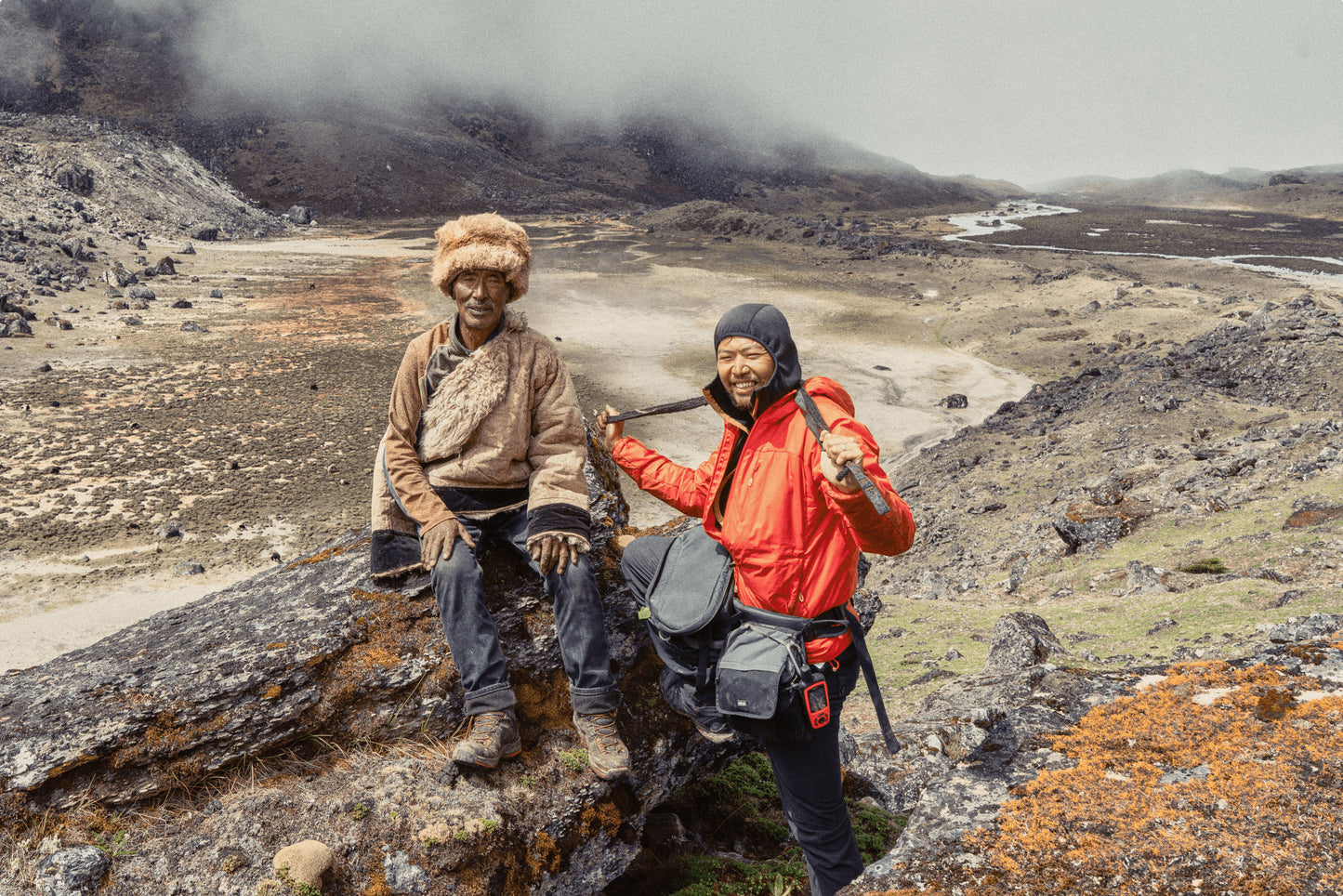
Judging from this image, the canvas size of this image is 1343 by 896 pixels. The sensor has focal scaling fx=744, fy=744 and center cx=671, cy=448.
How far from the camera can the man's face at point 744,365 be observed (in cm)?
284

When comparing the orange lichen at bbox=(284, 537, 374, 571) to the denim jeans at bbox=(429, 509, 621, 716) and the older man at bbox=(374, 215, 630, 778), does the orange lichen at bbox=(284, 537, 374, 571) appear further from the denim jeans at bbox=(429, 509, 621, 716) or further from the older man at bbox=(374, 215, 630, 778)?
the denim jeans at bbox=(429, 509, 621, 716)

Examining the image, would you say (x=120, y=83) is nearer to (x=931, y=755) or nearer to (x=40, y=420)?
(x=40, y=420)

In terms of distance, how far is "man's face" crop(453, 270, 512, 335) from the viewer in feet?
11.4

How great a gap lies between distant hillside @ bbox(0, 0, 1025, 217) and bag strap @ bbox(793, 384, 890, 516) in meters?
72.5

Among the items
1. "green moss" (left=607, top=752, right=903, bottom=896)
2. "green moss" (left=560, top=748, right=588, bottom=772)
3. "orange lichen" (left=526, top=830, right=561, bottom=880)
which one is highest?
"green moss" (left=560, top=748, right=588, bottom=772)

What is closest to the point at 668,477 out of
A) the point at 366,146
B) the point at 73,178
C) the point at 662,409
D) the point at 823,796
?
the point at 662,409

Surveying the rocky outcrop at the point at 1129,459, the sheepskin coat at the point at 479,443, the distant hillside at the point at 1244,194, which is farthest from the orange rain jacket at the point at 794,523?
the distant hillside at the point at 1244,194

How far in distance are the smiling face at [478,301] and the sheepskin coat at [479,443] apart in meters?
0.07

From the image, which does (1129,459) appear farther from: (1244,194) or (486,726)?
(1244,194)

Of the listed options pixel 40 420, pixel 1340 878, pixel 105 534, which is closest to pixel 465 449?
pixel 1340 878

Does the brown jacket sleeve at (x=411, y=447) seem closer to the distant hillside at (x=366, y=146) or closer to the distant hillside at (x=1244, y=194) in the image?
the distant hillside at (x=366, y=146)

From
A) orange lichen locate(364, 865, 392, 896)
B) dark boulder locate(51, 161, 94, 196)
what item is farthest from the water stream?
dark boulder locate(51, 161, 94, 196)

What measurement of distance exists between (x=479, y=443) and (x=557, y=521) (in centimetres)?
57

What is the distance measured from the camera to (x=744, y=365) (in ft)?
9.35
